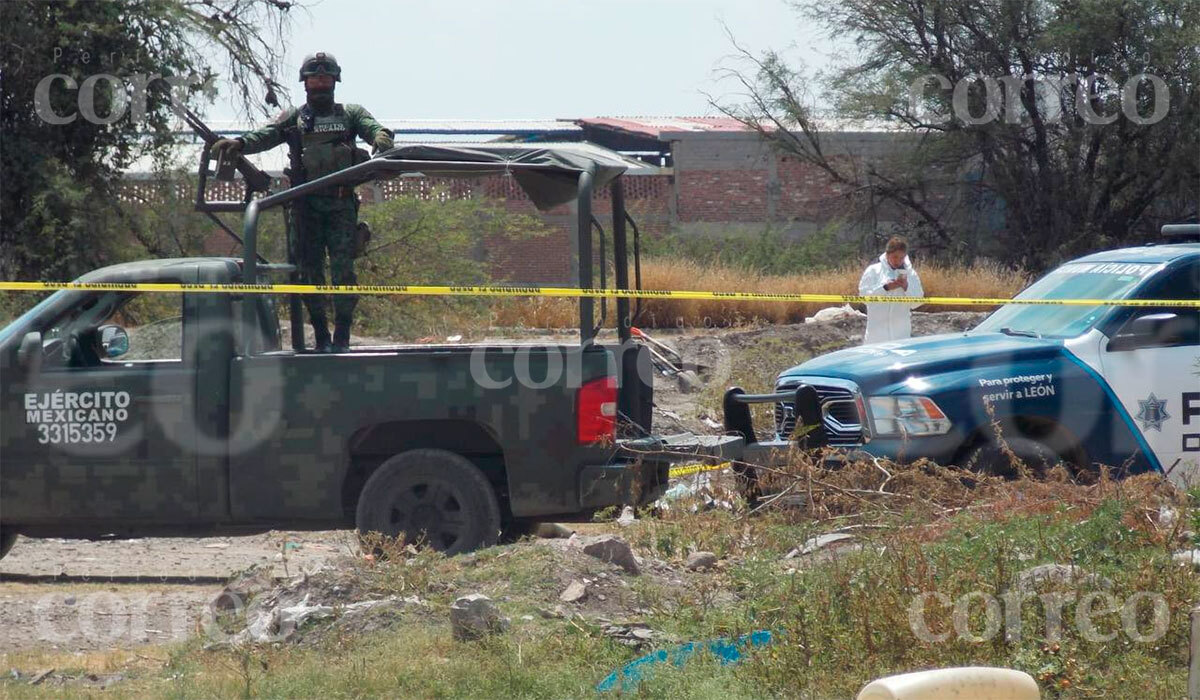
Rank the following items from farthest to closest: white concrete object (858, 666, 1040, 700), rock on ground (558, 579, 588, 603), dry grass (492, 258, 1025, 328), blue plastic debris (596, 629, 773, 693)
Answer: dry grass (492, 258, 1025, 328)
rock on ground (558, 579, 588, 603)
blue plastic debris (596, 629, 773, 693)
white concrete object (858, 666, 1040, 700)

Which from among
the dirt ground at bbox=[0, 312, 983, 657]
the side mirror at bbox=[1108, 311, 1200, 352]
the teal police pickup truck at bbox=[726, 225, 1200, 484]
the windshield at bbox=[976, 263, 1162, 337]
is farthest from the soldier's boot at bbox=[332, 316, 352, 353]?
the side mirror at bbox=[1108, 311, 1200, 352]

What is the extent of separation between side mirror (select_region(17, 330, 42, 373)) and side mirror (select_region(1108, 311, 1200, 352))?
18.6 ft

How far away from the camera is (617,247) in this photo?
8.55 meters

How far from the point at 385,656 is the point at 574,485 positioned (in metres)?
1.94

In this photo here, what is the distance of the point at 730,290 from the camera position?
21.2 metres

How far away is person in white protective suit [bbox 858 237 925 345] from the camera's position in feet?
36.1

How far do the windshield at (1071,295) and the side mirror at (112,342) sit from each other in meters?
4.98

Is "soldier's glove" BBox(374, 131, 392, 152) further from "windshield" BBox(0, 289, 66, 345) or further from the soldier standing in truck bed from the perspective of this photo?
"windshield" BBox(0, 289, 66, 345)

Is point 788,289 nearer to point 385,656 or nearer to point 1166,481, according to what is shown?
point 1166,481

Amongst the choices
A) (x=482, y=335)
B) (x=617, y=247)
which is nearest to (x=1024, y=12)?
(x=482, y=335)

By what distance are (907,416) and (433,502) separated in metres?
2.55

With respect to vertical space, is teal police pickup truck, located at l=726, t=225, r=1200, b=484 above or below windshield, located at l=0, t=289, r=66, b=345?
below

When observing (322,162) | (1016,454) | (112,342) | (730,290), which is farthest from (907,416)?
(730,290)

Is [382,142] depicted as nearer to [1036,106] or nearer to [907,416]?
[907,416]
